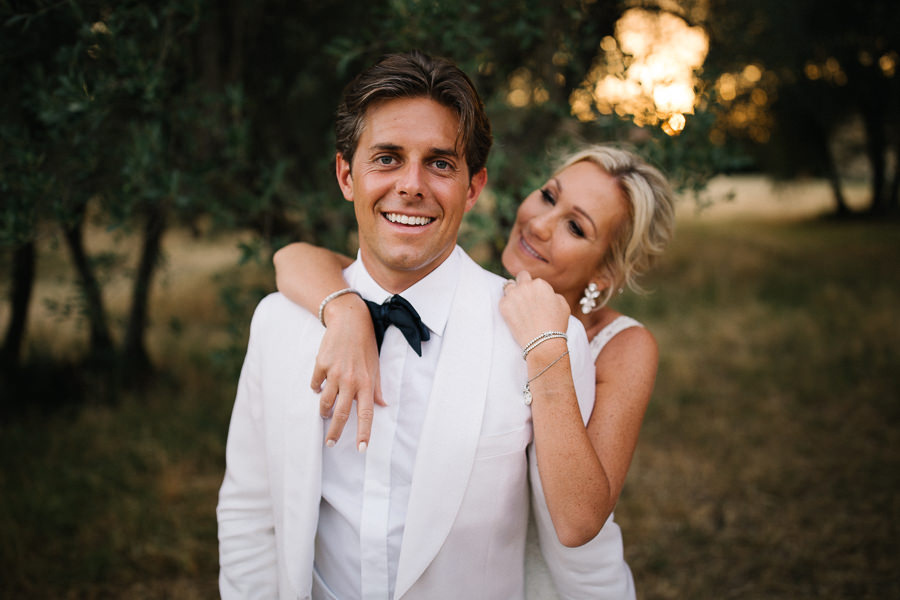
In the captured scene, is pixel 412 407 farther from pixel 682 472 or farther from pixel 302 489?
pixel 682 472

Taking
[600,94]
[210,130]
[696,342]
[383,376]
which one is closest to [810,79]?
[696,342]

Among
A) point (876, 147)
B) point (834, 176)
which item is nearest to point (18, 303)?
point (876, 147)

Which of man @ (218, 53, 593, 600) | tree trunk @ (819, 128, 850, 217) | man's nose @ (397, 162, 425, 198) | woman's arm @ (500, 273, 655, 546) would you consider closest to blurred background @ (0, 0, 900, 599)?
man @ (218, 53, 593, 600)

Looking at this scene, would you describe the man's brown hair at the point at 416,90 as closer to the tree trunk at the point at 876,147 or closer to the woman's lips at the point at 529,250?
the woman's lips at the point at 529,250

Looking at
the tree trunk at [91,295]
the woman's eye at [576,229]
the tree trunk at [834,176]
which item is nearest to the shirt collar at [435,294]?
the woman's eye at [576,229]

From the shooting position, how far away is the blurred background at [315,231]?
114 inches

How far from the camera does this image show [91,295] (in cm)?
443

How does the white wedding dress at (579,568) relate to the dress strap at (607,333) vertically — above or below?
below

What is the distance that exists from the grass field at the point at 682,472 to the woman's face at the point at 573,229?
8.56 ft

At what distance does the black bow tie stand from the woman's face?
0.66m

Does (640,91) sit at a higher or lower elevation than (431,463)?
higher

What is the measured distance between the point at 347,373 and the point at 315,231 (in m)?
2.22

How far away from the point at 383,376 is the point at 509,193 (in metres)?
2.01

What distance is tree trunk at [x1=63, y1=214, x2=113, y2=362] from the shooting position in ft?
14.0
